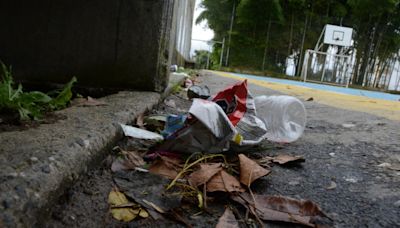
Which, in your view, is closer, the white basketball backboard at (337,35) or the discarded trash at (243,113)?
the discarded trash at (243,113)

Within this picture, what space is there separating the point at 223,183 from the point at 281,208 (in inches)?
4.2

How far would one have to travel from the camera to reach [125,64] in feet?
4.51

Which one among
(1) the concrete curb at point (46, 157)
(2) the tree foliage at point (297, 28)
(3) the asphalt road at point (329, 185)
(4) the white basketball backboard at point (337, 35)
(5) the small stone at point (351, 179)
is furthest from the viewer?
(2) the tree foliage at point (297, 28)

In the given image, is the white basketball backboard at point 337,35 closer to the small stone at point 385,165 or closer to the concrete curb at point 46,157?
the small stone at point 385,165

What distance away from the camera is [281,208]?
584mm

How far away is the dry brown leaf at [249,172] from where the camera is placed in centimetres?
67

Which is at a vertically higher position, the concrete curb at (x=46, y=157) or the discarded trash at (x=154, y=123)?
the concrete curb at (x=46, y=157)

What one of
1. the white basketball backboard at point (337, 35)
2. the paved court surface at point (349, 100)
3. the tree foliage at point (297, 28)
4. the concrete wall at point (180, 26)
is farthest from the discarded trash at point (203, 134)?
the tree foliage at point (297, 28)

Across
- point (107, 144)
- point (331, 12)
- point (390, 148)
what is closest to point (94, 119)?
point (107, 144)

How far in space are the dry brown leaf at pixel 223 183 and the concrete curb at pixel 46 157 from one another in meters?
0.21

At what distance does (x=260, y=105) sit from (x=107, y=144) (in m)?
0.61

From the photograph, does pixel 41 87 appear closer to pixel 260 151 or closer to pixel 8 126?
pixel 8 126

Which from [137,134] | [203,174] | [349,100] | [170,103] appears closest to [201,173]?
[203,174]

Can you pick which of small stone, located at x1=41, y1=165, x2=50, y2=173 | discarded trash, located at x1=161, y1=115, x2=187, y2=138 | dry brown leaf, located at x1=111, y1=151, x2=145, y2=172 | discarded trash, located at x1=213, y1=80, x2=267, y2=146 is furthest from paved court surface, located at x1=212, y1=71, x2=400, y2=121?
small stone, located at x1=41, y1=165, x2=50, y2=173
